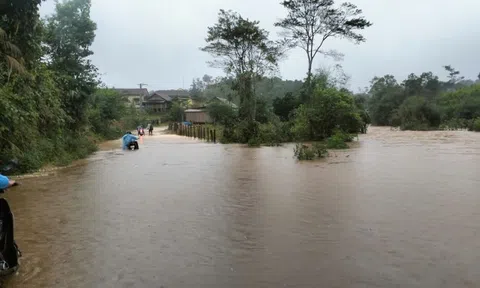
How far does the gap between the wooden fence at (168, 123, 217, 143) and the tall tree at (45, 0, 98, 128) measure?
1213 centimetres

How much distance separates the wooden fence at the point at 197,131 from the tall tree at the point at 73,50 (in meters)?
12.1

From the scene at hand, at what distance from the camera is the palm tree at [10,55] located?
11.0 meters

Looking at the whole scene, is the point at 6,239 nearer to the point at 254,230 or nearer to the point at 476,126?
the point at 254,230

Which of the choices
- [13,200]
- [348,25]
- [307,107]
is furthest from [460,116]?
[13,200]

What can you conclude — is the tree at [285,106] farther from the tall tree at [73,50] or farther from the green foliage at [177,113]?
the green foliage at [177,113]

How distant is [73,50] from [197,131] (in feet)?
63.3

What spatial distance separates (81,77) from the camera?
23.7m

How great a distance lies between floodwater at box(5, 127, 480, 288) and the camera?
4910 millimetres

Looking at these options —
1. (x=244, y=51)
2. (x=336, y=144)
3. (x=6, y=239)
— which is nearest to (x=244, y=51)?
(x=244, y=51)

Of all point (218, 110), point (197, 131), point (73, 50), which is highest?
point (73, 50)

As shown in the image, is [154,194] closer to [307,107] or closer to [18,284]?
[18,284]

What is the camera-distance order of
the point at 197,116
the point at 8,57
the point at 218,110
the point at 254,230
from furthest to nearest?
the point at 197,116
the point at 218,110
the point at 8,57
the point at 254,230

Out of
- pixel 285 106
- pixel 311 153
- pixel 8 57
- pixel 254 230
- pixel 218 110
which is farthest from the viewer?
pixel 218 110

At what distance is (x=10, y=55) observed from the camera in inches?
464
